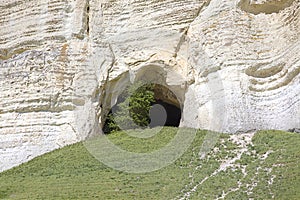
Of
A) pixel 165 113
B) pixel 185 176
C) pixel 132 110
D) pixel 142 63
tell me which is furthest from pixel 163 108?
pixel 185 176

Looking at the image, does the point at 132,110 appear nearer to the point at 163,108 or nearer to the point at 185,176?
the point at 163,108

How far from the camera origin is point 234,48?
2233 centimetres

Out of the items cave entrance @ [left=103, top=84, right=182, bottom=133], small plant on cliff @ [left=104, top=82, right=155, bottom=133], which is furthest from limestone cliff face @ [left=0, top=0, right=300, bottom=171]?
cave entrance @ [left=103, top=84, right=182, bottom=133]

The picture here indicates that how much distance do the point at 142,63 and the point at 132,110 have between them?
1972 mm

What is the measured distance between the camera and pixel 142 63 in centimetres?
2458

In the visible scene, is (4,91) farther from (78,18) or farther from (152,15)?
(152,15)

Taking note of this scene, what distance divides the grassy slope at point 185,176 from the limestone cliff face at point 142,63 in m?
2.85

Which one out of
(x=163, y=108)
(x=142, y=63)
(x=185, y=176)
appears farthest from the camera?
(x=163, y=108)

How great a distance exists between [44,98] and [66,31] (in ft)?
11.3

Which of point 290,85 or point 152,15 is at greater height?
point 152,15

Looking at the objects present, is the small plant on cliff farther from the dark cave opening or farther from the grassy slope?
the grassy slope

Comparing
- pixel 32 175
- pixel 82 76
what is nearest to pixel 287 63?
pixel 82 76

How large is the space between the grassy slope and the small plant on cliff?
4.57 meters

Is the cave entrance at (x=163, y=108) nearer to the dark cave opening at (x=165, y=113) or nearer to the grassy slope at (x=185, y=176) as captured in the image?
the dark cave opening at (x=165, y=113)
